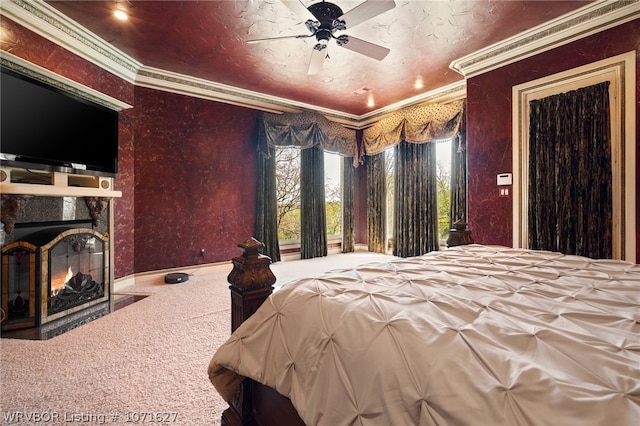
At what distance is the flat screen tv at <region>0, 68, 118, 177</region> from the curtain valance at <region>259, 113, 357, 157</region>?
87.7 inches

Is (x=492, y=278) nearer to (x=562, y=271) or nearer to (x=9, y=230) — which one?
(x=562, y=271)

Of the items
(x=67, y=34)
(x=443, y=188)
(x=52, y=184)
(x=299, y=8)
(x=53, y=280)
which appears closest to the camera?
(x=299, y=8)

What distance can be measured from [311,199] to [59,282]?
12.1 ft

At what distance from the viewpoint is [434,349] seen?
0.72 metres

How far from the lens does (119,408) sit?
60.0 inches

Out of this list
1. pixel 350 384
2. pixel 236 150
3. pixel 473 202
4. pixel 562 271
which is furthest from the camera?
pixel 236 150

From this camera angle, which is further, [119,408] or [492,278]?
[119,408]

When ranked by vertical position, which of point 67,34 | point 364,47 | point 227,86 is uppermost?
point 227,86

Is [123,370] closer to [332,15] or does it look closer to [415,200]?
[332,15]

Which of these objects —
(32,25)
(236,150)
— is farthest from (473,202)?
(32,25)

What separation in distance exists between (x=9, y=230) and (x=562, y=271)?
370 cm

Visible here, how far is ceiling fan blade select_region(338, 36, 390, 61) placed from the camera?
8.71 ft

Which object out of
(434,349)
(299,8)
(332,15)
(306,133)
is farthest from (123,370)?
(306,133)

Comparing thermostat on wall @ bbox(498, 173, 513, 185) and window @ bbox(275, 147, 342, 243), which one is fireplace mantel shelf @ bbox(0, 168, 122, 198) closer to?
window @ bbox(275, 147, 342, 243)
